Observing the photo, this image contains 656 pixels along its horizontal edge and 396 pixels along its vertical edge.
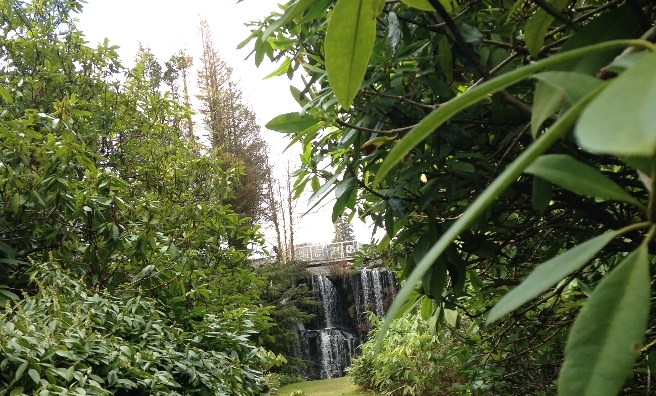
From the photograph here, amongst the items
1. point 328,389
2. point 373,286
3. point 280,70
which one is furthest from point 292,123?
point 373,286

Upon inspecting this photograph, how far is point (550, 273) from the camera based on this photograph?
26 cm

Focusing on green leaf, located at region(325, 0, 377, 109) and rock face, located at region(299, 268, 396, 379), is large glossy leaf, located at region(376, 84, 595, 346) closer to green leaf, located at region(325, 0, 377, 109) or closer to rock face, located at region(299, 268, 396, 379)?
green leaf, located at region(325, 0, 377, 109)

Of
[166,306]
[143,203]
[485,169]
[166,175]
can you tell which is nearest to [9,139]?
[143,203]

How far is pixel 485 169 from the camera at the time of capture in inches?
38.0

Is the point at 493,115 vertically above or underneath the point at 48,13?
underneath

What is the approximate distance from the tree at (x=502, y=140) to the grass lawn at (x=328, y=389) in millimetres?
6279

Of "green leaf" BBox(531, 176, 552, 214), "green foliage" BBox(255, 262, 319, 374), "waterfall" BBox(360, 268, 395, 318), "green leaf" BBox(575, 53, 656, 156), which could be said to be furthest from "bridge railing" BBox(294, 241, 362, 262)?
"green leaf" BBox(575, 53, 656, 156)

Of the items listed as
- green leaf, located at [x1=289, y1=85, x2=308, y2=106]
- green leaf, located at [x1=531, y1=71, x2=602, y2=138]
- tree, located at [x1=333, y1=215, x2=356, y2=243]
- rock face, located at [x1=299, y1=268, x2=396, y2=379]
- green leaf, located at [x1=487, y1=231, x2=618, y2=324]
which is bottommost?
rock face, located at [x1=299, y1=268, x2=396, y2=379]

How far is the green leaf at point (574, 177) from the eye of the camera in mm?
283

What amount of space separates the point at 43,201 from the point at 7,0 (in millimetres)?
2155

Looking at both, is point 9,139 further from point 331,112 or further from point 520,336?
point 520,336

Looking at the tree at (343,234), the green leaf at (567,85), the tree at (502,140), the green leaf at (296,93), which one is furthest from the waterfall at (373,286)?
the green leaf at (567,85)

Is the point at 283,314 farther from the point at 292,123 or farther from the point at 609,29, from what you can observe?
the point at 609,29

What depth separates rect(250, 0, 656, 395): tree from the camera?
0.24m
